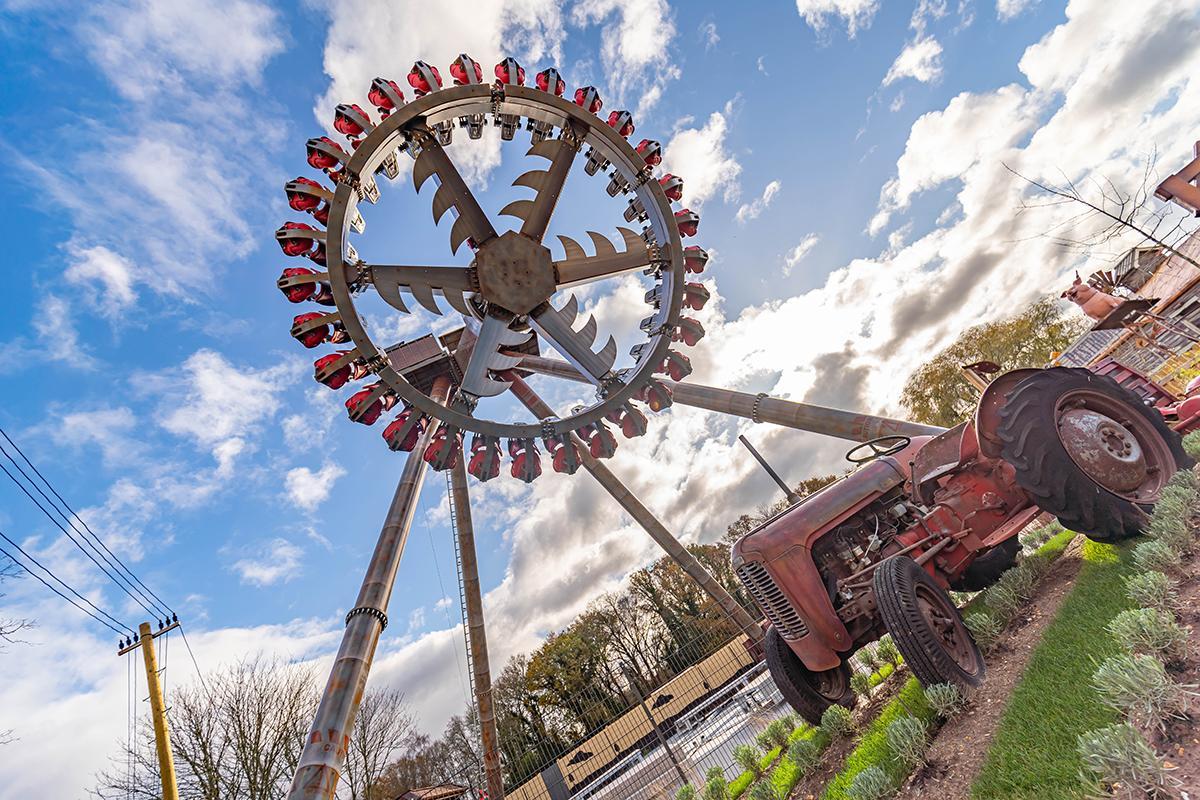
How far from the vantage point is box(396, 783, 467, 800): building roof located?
18359 mm

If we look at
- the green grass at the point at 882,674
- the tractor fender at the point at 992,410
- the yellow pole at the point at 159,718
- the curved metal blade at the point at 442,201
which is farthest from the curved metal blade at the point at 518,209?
the yellow pole at the point at 159,718

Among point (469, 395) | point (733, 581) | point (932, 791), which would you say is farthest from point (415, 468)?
point (733, 581)

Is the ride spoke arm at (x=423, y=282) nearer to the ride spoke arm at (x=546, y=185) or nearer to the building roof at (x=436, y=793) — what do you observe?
the ride spoke arm at (x=546, y=185)

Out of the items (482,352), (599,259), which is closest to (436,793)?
(482,352)

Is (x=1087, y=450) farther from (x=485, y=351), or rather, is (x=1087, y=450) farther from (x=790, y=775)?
(x=485, y=351)

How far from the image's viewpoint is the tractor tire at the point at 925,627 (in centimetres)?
486

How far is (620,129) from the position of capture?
25.9ft

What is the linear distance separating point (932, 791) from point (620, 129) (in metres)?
8.14

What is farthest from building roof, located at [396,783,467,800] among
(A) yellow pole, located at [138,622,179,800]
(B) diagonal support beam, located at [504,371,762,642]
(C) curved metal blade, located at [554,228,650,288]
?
(C) curved metal blade, located at [554,228,650,288]

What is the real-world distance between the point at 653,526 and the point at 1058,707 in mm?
9254

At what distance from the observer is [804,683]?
6.96 metres

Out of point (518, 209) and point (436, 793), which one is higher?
point (518, 209)

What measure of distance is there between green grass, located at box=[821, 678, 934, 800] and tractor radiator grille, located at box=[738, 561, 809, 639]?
3.47ft

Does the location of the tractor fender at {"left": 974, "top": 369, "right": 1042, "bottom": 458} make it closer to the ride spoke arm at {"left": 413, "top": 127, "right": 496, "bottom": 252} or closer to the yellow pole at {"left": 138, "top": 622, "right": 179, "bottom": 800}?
the ride spoke arm at {"left": 413, "top": 127, "right": 496, "bottom": 252}
